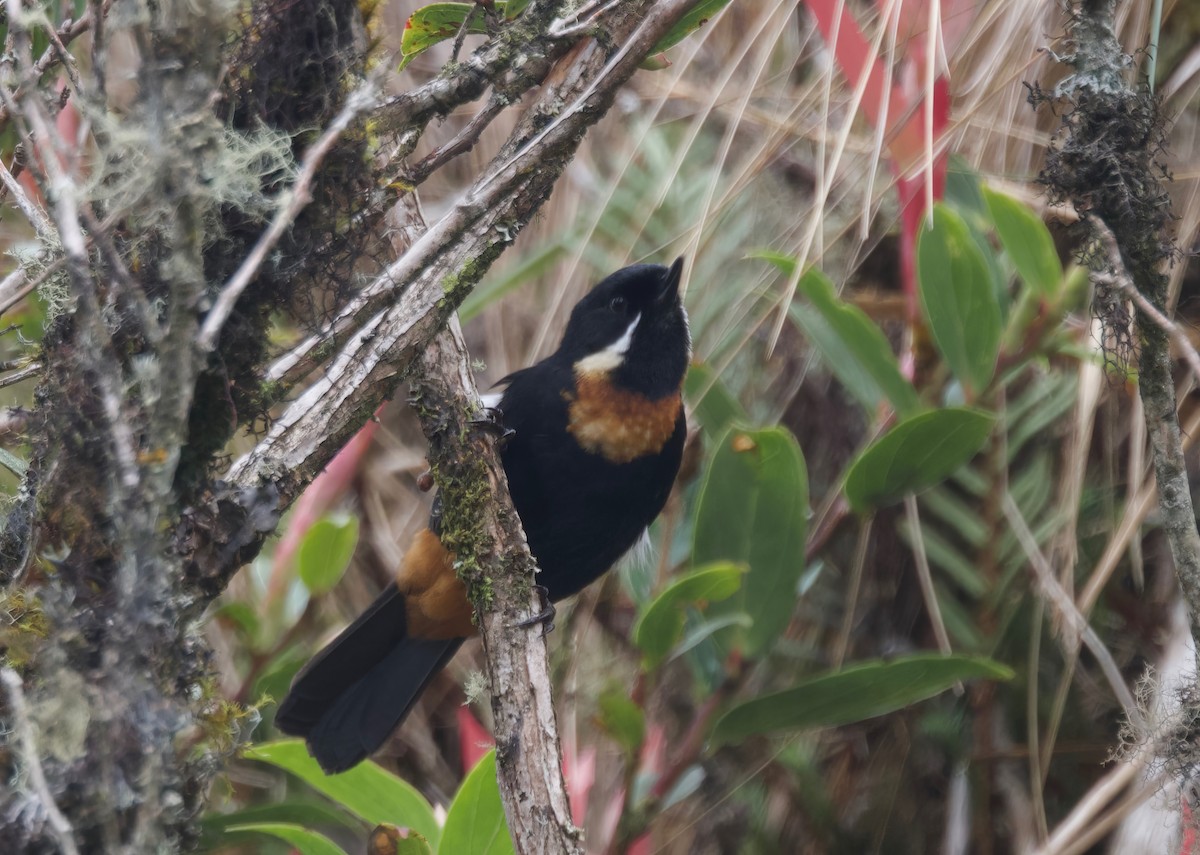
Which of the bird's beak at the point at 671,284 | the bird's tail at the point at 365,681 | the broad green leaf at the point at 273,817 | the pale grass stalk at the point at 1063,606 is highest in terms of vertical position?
the bird's beak at the point at 671,284

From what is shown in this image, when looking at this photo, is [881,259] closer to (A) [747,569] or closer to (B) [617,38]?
(A) [747,569]

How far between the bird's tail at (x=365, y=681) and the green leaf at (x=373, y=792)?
0.79 feet

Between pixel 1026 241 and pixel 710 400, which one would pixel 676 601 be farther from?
pixel 1026 241

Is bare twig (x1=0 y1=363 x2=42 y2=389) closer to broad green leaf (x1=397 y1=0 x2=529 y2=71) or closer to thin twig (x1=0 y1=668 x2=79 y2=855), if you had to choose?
thin twig (x1=0 y1=668 x2=79 y2=855)

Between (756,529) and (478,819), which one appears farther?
(756,529)

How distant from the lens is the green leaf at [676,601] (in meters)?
1.98

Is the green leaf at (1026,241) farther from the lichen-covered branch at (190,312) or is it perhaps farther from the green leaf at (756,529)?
the lichen-covered branch at (190,312)

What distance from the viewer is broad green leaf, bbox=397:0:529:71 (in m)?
1.70

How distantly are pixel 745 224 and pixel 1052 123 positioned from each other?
0.70 meters

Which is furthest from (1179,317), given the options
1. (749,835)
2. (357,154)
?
(357,154)

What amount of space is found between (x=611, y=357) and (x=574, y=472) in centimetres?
27

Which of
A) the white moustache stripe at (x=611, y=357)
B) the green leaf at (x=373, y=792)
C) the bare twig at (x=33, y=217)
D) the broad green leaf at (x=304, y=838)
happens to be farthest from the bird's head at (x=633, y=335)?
the bare twig at (x=33, y=217)

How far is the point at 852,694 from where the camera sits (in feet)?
7.06

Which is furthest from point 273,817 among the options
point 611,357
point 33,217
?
point 33,217
